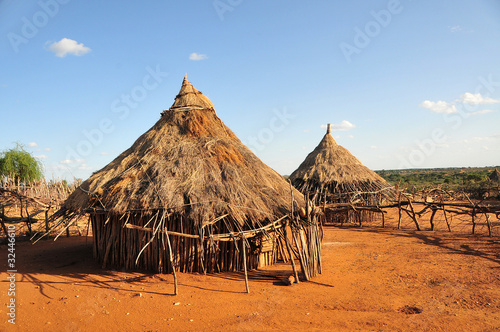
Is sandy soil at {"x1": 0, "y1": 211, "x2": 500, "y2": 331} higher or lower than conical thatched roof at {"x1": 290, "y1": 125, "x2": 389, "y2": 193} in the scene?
lower

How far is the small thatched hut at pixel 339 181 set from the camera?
15625 mm

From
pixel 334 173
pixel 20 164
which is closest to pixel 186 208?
pixel 334 173

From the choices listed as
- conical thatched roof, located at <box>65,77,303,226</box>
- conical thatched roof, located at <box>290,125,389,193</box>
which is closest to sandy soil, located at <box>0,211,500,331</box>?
conical thatched roof, located at <box>65,77,303,226</box>

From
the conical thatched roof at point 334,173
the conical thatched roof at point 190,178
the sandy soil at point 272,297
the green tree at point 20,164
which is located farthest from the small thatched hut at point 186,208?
the green tree at point 20,164

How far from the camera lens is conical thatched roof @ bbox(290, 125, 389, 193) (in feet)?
52.5

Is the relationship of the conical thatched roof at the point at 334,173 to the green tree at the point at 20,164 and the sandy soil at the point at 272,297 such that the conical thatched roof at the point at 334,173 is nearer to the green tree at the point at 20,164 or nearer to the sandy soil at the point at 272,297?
the sandy soil at the point at 272,297

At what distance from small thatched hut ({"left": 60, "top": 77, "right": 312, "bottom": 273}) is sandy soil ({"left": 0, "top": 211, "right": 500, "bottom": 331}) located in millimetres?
447

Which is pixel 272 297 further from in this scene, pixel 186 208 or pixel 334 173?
pixel 334 173

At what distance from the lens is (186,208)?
23.5ft

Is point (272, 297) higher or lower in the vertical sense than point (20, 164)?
lower

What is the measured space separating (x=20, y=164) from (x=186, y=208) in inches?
1018

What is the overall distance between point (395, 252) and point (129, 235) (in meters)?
7.58

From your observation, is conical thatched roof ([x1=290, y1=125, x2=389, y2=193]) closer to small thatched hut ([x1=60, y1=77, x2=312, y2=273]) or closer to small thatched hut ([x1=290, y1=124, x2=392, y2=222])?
small thatched hut ([x1=290, y1=124, x2=392, y2=222])

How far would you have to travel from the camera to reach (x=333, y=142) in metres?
18.6
